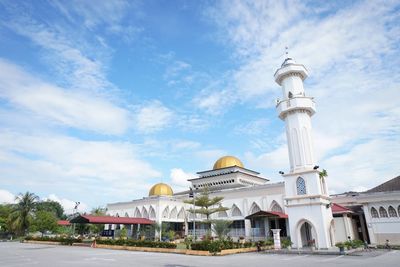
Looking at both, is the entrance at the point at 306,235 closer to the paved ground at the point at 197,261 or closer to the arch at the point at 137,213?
the paved ground at the point at 197,261

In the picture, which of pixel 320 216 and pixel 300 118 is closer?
pixel 320 216

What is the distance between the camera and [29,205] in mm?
41812

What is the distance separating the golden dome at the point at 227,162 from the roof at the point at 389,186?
18098 millimetres

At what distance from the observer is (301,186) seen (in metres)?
23.0

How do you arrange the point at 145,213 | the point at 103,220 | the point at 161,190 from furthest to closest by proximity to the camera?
the point at 161,190, the point at 145,213, the point at 103,220

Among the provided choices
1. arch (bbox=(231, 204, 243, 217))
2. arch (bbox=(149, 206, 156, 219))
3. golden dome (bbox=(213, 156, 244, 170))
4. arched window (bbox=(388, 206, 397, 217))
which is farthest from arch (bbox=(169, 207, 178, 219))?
arched window (bbox=(388, 206, 397, 217))

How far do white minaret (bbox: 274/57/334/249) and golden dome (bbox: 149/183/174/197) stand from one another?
22.9m

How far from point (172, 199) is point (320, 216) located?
2234cm

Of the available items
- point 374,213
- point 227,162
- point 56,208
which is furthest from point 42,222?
point 56,208

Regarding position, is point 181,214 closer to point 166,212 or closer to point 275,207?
point 166,212

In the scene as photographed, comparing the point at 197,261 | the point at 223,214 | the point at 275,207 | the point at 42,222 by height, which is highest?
the point at 275,207

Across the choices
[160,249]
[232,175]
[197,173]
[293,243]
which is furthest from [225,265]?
[197,173]

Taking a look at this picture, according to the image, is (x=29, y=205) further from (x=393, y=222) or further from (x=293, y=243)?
(x=393, y=222)

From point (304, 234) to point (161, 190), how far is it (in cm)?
2345
